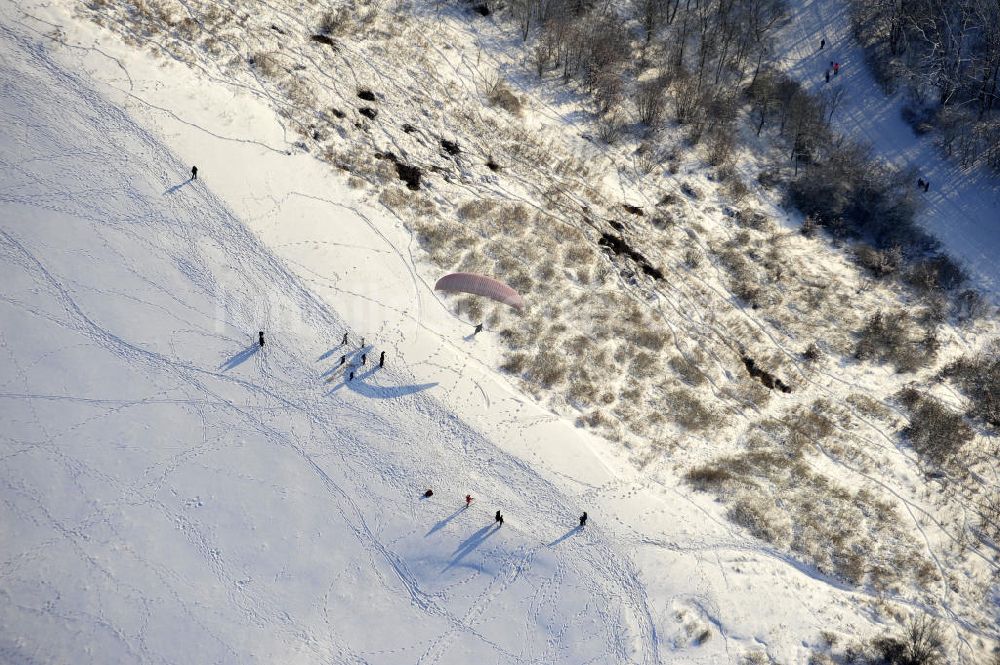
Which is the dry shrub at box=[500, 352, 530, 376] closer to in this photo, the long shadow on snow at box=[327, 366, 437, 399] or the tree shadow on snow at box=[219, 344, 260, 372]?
the long shadow on snow at box=[327, 366, 437, 399]

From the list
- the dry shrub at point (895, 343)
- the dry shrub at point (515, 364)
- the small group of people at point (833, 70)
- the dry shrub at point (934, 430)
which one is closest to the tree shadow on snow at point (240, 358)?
the dry shrub at point (515, 364)

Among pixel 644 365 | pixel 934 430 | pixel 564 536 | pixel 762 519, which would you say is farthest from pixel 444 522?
pixel 934 430

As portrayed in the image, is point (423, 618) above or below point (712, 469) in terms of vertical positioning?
below

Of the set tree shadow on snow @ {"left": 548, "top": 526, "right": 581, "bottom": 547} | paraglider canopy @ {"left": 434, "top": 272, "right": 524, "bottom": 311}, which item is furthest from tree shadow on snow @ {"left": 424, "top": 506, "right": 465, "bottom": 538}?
paraglider canopy @ {"left": 434, "top": 272, "right": 524, "bottom": 311}

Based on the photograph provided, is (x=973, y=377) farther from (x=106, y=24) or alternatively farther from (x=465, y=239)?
(x=106, y=24)

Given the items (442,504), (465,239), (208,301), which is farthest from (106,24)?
(442,504)

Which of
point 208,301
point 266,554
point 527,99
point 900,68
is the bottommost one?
point 266,554
